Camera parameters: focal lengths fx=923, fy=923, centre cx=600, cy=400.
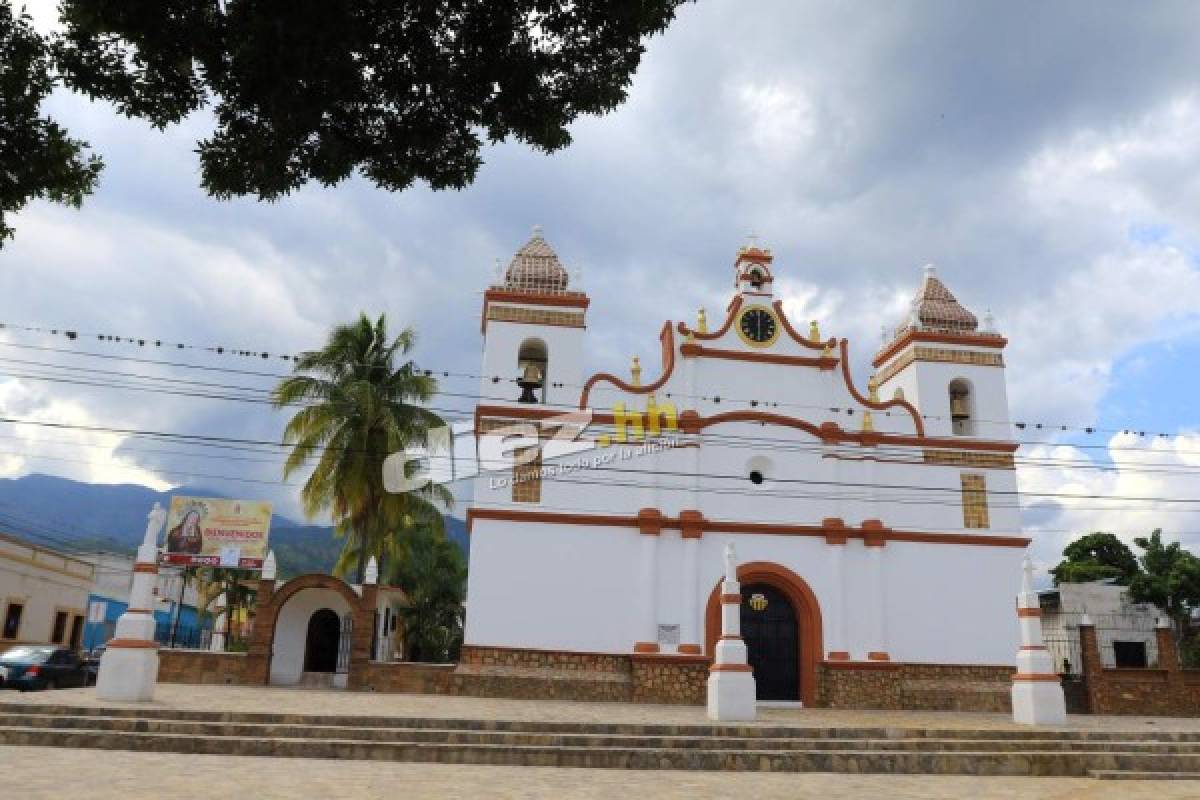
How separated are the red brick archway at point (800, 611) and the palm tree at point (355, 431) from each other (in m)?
9.20

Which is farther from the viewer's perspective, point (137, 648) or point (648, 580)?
point (648, 580)

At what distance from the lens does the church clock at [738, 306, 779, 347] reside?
2211 cm

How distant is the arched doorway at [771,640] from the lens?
2020cm

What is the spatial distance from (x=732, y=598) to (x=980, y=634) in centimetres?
830

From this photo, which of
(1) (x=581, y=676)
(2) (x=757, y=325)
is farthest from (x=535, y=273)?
(1) (x=581, y=676)

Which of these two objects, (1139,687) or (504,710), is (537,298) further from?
(1139,687)

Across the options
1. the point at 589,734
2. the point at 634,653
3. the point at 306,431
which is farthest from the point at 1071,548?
the point at 589,734

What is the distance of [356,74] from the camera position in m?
4.96

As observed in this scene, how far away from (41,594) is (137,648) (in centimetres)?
1950

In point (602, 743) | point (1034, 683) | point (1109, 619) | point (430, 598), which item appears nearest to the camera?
point (602, 743)

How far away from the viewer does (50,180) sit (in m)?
5.30

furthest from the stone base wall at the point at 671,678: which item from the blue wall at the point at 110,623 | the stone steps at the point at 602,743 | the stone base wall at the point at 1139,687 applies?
the blue wall at the point at 110,623

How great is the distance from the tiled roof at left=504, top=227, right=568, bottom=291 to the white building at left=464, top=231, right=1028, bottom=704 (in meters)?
0.06

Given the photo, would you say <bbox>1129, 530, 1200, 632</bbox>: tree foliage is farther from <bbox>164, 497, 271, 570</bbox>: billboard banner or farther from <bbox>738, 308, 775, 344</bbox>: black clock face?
<bbox>164, 497, 271, 570</bbox>: billboard banner
